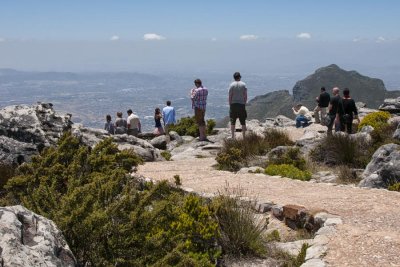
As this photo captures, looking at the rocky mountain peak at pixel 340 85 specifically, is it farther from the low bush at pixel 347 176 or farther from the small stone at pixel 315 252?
the small stone at pixel 315 252

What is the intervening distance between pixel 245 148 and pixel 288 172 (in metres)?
3.52

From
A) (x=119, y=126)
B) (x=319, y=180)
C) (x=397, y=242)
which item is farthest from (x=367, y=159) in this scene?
(x=119, y=126)

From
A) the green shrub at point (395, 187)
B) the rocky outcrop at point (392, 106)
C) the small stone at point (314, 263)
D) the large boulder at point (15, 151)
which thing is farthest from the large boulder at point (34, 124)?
the rocky outcrop at point (392, 106)

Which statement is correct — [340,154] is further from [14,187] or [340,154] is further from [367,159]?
[14,187]

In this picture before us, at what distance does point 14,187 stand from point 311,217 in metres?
5.38

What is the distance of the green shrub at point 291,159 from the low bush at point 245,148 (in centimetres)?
99

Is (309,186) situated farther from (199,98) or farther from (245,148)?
(199,98)

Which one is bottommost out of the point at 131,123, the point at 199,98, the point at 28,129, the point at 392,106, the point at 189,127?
the point at 189,127

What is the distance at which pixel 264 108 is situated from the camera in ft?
390

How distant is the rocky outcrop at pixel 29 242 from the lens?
408 cm

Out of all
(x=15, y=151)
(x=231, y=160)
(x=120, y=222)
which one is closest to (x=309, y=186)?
(x=231, y=160)

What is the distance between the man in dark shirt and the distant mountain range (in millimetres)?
75704

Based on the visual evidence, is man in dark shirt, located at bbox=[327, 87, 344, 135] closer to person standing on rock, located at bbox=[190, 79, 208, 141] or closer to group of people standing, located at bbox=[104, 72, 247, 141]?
group of people standing, located at bbox=[104, 72, 247, 141]

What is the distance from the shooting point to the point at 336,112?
1950cm
